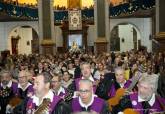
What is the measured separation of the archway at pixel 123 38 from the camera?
3934 centimetres

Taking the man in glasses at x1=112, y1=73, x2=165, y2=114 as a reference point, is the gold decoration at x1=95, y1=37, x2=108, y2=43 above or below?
below

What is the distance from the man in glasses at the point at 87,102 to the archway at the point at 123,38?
33185 mm

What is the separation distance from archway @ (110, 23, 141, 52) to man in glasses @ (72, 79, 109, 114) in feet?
109

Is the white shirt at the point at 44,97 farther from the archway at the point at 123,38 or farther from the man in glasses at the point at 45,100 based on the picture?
the archway at the point at 123,38

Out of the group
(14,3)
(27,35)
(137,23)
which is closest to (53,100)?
(14,3)

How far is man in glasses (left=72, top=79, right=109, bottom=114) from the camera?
5786mm

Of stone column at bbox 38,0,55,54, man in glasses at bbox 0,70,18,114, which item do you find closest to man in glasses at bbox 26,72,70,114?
man in glasses at bbox 0,70,18,114

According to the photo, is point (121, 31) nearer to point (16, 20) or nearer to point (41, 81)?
point (16, 20)

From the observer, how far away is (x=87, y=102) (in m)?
6.00

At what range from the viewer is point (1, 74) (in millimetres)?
9000

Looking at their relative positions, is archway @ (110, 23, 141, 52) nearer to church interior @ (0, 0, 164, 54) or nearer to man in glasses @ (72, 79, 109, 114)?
church interior @ (0, 0, 164, 54)

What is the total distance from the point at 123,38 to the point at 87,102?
3461 centimetres

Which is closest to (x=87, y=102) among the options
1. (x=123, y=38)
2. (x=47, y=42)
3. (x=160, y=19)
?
(x=160, y=19)

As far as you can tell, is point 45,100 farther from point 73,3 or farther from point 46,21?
point 73,3
